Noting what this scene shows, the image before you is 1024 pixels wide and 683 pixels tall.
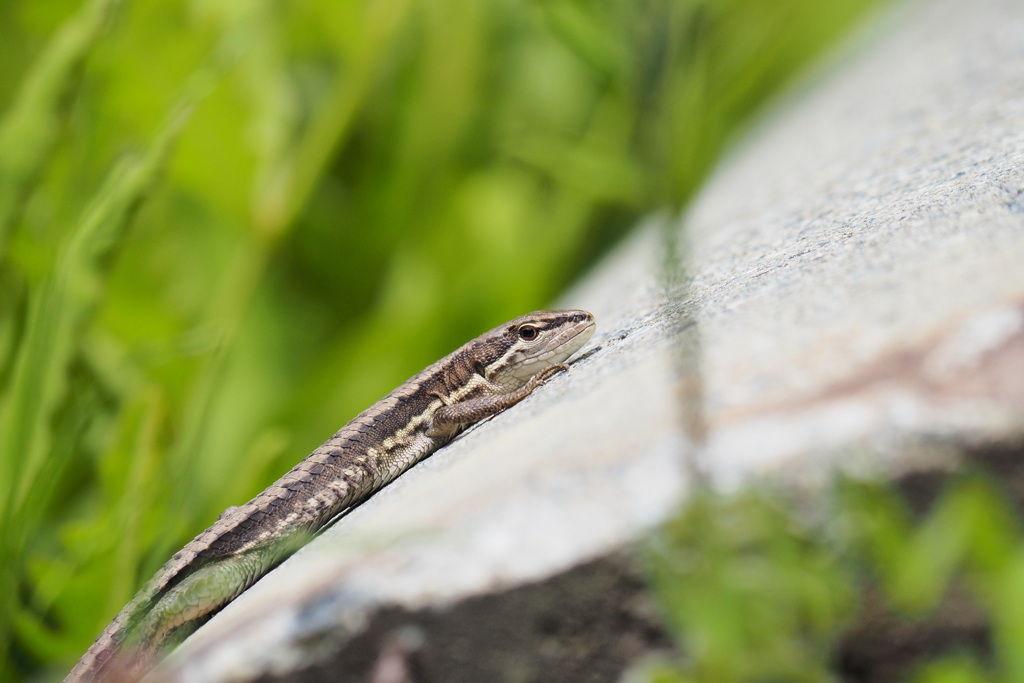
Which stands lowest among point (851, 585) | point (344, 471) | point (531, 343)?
point (851, 585)

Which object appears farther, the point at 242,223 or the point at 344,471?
the point at 242,223

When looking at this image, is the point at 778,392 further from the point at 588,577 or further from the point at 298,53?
the point at 298,53

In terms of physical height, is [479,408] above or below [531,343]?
below

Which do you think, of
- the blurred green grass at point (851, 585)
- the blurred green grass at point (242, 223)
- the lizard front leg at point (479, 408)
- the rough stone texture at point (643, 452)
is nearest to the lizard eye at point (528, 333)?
the lizard front leg at point (479, 408)

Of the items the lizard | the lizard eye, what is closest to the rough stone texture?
the lizard

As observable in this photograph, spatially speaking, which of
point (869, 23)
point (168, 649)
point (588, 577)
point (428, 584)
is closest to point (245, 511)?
point (168, 649)

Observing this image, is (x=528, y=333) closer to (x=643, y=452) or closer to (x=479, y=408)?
(x=479, y=408)

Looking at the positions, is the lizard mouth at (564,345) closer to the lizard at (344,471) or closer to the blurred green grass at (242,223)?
the lizard at (344,471)

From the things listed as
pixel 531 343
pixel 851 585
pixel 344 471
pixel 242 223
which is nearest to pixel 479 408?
pixel 531 343
